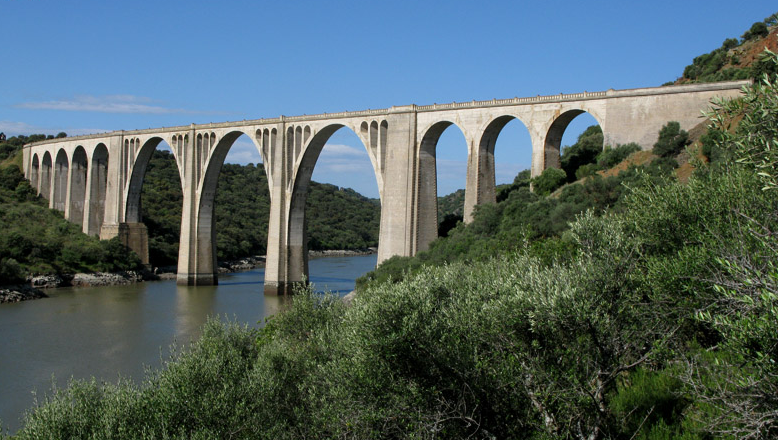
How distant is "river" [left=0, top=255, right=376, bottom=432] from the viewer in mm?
15508

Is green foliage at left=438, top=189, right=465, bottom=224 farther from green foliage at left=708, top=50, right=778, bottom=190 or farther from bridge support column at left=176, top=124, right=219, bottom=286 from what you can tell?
green foliage at left=708, top=50, right=778, bottom=190

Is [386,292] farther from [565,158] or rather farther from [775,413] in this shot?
[565,158]

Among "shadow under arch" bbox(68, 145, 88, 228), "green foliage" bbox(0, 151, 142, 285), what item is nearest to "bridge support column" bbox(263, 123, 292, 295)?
"green foliage" bbox(0, 151, 142, 285)

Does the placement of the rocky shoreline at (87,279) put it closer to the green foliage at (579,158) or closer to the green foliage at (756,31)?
the green foliage at (579,158)

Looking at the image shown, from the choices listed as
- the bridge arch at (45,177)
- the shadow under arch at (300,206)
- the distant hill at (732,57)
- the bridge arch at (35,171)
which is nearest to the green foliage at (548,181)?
the distant hill at (732,57)

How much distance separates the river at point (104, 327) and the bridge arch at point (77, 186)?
12603 mm

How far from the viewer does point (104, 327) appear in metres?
22.2

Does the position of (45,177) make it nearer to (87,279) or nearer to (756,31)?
(87,279)

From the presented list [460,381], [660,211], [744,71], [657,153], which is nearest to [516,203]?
[657,153]

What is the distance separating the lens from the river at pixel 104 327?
50.9ft

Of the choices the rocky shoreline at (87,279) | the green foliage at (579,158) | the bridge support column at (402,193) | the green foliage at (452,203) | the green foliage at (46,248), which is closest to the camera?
the green foliage at (579,158)

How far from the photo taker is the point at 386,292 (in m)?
7.93

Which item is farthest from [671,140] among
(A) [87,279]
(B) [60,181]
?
(B) [60,181]

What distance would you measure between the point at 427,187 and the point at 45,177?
37.3m
